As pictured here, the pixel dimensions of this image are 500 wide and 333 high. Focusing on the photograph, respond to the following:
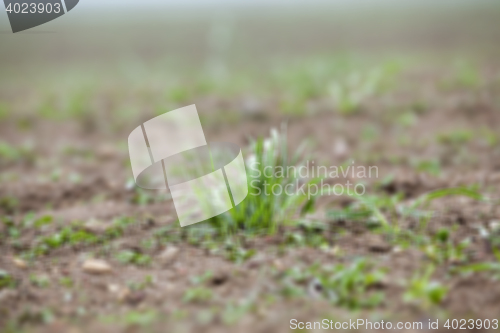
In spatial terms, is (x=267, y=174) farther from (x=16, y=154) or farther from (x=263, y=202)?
(x=16, y=154)

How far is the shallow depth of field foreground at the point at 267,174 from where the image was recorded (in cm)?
133

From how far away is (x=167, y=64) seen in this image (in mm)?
3793

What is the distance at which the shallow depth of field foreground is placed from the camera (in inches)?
52.4

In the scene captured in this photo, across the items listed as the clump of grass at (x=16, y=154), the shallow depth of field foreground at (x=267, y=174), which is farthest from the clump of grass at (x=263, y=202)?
the clump of grass at (x=16, y=154)

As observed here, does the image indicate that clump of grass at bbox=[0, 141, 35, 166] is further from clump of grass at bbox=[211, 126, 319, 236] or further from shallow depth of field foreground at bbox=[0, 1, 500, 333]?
clump of grass at bbox=[211, 126, 319, 236]

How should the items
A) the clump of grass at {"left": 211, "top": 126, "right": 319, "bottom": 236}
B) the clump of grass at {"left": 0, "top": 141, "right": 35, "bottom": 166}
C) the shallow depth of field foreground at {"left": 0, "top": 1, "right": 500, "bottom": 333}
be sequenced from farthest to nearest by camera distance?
the clump of grass at {"left": 0, "top": 141, "right": 35, "bottom": 166} < the clump of grass at {"left": 211, "top": 126, "right": 319, "bottom": 236} < the shallow depth of field foreground at {"left": 0, "top": 1, "right": 500, "bottom": 333}

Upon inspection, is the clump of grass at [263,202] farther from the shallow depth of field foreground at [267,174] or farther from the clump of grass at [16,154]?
the clump of grass at [16,154]

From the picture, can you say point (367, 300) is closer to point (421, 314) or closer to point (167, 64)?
point (421, 314)

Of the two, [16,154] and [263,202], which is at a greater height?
[16,154]

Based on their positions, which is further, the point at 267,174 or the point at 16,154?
the point at 16,154

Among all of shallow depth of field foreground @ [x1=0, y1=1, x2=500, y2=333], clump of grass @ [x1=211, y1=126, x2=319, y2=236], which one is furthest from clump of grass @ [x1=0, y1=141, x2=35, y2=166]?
clump of grass @ [x1=211, y1=126, x2=319, y2=236]

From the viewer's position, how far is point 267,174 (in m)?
1.78

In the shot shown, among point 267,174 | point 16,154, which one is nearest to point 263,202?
point 267,174

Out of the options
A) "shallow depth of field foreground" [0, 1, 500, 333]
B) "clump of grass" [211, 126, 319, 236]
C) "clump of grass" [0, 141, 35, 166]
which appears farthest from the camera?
"clump of grass" [0, 141, 35, 166]
